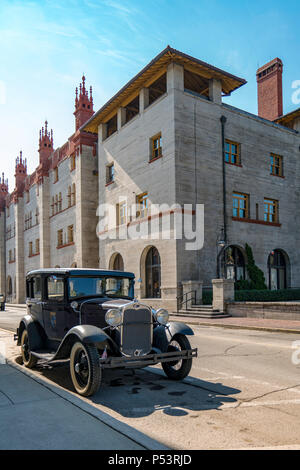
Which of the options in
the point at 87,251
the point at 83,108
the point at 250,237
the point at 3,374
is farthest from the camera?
the point at 83,108

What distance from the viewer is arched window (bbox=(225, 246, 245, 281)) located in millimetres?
22609

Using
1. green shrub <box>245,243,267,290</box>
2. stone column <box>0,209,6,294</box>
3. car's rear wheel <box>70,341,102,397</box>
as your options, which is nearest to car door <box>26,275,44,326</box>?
car's rear wheel <box>70,341,102,397</box>

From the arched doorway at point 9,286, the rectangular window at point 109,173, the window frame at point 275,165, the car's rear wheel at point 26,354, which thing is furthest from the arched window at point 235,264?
the arched doorway at point 9,286

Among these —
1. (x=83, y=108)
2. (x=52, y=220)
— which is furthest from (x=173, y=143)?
(x=52, y=220)

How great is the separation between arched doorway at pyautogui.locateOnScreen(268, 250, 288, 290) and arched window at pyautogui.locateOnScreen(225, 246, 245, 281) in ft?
8.52

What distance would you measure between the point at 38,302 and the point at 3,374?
55.0 inches

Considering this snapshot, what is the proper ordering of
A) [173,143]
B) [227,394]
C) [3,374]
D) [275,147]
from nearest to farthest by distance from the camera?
[227,394] → [3,374] → [173,143] → [275,147]

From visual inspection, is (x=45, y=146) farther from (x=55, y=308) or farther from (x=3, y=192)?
(x=55, y=308)

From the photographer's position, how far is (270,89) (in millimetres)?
29891

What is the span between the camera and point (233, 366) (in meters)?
7.32

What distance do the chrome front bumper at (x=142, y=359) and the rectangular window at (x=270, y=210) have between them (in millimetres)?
21353

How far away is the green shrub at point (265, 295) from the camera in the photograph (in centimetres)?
1945

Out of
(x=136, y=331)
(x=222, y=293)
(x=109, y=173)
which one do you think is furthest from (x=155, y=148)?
(x=136, y=331)

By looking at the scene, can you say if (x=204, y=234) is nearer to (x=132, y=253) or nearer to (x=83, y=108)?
(x=132, y=253)
